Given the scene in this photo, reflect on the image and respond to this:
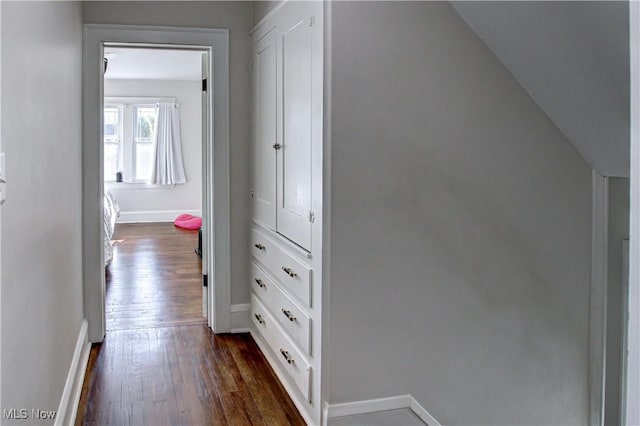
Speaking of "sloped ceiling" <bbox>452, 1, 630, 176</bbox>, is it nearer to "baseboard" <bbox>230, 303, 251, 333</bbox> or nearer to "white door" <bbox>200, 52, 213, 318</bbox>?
"white door" <bbox>200, 52, 213, 318</bbox>

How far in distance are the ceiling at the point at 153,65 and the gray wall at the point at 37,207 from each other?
4060mm

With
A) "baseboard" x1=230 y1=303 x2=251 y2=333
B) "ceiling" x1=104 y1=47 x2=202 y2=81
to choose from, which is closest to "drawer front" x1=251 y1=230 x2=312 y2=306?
"baseboard" x1=230 y1=303 x2=251 y2=333

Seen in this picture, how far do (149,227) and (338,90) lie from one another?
24.7ft

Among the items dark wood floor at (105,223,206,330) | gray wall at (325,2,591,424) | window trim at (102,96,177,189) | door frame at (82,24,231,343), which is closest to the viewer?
gray wall at (325,2,591,424)

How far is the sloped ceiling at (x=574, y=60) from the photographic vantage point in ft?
7.30

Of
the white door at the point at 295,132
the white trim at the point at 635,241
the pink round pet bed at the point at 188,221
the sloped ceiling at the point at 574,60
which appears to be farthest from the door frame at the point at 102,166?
the pink round pet bed at the point at 188,221

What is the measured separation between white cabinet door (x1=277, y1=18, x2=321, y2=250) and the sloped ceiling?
73 centimetres

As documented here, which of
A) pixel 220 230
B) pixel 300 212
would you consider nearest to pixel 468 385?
pixel 300 212

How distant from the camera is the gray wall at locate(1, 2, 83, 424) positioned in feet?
4.75

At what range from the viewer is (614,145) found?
2727 mm

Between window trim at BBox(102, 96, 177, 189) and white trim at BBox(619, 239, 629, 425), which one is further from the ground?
window trim at BBox(102, 96, 177, 189)

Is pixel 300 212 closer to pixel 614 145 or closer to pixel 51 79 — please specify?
pixel 51 79

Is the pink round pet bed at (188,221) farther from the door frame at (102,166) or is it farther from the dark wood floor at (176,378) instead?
the door frame at (102,166)

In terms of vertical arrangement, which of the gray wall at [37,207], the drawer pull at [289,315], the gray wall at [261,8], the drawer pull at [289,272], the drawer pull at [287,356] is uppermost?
the gray wall at [261,8]
